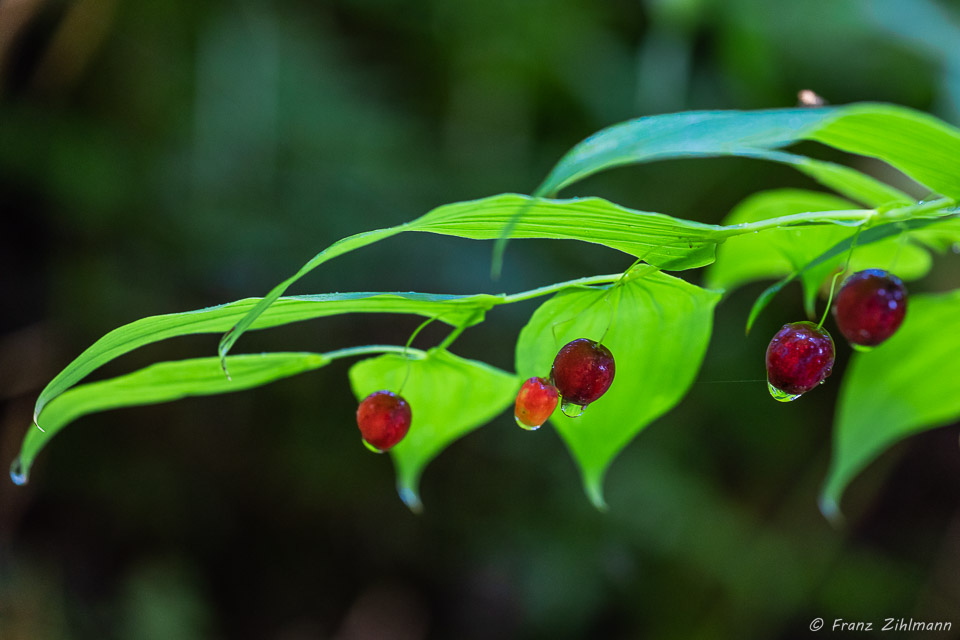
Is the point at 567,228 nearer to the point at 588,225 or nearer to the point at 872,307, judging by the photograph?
the point at 588,225

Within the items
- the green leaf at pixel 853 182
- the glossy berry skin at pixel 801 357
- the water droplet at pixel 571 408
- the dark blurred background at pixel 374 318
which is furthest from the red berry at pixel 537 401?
the dark blurred background at pixel 374 318

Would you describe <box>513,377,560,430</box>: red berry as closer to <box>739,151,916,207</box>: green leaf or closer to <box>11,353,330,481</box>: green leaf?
<box>11,353,330,481</box>: green leaf

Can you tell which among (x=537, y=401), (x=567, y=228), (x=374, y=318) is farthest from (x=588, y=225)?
(x=374, y=318)

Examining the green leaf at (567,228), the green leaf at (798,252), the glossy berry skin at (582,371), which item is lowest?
the glossy berry skin at (582,371)

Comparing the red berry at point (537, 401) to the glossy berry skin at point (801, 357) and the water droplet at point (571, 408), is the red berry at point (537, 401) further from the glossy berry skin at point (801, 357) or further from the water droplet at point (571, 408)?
the glossy berry skin at point (801, 357)

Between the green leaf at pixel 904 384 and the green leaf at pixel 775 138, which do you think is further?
the green leaf at pixel 904 384

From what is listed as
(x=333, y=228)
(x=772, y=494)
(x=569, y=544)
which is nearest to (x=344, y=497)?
(x=569, y=544)

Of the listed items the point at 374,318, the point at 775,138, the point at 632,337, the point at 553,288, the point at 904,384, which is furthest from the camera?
the point at 374,318
